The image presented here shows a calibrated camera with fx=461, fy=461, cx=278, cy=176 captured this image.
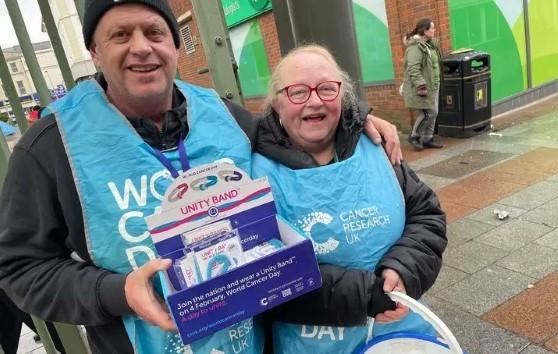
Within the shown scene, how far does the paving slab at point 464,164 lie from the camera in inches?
237

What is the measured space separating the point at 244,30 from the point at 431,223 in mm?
10700

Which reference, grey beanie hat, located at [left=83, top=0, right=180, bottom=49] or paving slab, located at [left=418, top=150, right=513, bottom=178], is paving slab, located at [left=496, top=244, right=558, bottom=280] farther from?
grey beanie hat, located at [left=83, top=0, right=180, bottom=49]

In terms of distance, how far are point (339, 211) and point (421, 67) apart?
18.8 feet

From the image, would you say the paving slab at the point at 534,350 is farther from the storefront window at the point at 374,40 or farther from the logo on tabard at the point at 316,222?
the storefront window at the point at 374,40

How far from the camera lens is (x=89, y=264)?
1.42m

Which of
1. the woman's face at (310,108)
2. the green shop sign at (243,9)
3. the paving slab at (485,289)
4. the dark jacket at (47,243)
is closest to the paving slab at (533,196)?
the paving slab at (485,289)

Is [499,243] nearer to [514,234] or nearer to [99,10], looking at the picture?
[514,234]

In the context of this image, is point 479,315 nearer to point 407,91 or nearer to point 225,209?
point 225,209

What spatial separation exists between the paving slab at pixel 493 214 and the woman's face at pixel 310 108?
3338mm

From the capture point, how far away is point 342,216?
156cm

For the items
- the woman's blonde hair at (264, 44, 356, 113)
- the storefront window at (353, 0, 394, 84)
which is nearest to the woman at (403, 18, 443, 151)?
the storefront window at (353, 0, 394, 84)

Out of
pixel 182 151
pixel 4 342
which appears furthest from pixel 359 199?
pixel 4 342

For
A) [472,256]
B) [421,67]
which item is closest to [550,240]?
[472,256]

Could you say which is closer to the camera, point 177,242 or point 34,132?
point 177,242
